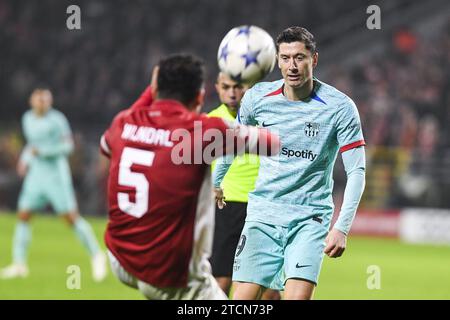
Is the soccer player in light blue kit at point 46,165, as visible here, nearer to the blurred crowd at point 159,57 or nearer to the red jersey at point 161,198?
the red jersey at point 161,198

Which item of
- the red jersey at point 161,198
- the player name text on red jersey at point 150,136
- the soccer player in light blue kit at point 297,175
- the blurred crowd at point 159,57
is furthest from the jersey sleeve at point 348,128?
the blurred crowd at point 159,57

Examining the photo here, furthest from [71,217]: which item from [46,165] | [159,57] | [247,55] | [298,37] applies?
[159,57]

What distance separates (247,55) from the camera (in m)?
6.24

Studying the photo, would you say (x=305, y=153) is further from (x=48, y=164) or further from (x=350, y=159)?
(x=48, y=164)

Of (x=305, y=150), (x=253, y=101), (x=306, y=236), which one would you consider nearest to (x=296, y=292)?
(x=306, y=236)

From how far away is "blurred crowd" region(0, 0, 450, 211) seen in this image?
68.2 ft

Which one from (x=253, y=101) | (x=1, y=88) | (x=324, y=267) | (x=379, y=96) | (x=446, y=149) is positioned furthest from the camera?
(x=1, y=88)

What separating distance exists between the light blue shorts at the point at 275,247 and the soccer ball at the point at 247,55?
1041 millimetres

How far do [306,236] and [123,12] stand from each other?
21530 millimetres

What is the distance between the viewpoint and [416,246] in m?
18.6

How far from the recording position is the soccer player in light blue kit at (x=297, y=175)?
5984 millimetres

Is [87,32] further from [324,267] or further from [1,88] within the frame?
[324,267]

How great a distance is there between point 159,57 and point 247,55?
61.5ft


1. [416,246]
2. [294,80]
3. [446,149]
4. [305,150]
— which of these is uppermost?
[294,80]
